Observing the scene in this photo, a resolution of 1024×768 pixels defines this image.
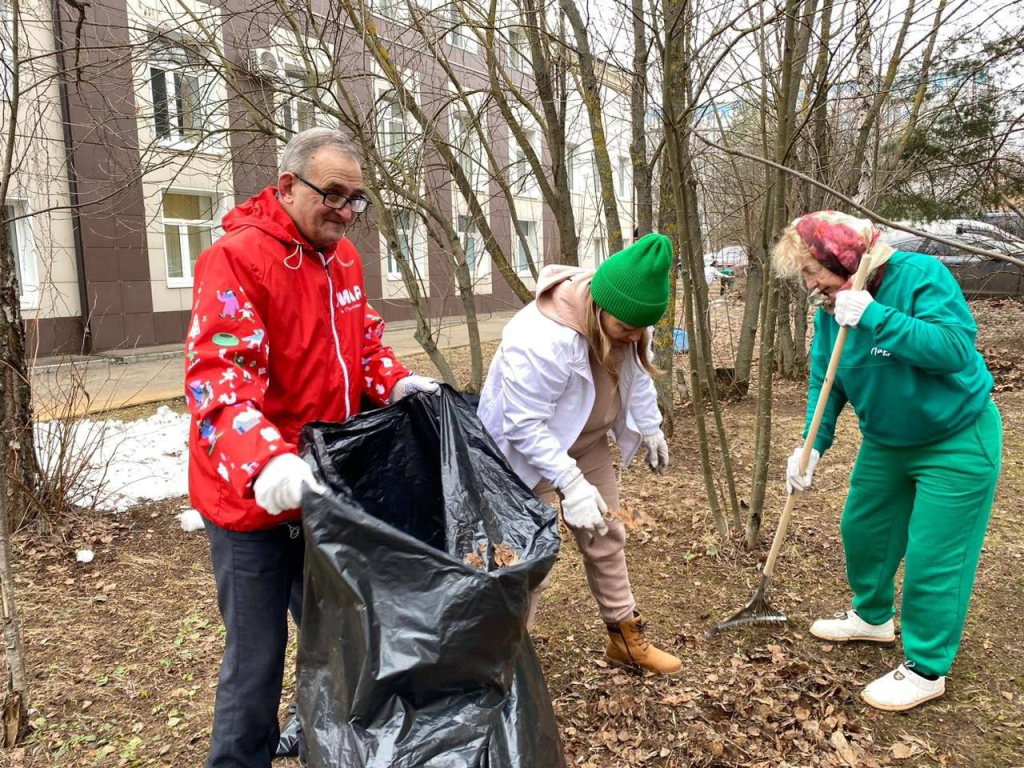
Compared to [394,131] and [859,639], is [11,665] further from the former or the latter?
[394,131]

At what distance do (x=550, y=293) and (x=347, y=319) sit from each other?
678mm

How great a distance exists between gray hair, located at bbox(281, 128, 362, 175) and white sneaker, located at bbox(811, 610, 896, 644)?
7.64ft

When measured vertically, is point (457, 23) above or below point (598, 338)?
above

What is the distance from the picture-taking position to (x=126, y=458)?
17.1ft

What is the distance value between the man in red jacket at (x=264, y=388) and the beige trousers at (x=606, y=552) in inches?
37.4

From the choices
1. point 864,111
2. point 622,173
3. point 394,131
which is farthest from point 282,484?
point 622,173

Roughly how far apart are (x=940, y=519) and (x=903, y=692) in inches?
22.5

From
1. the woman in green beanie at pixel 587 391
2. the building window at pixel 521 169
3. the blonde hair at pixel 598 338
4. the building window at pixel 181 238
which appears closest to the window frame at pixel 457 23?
the building window at pixel 521 169

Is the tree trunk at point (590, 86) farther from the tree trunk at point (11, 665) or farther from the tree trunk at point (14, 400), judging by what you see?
the tree trunk at point (11, 665)

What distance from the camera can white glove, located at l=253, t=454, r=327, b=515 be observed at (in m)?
1.45

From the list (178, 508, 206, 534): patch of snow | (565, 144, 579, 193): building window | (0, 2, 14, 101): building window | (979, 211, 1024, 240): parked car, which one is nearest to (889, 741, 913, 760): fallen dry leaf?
(0, 2, 14, 101): building window

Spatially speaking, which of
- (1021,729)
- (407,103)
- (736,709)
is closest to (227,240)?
(736,709)

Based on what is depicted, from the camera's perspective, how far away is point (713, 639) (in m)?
2.75

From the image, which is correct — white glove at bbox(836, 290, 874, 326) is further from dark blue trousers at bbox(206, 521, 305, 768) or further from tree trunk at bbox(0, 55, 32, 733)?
tree trunk at bbox(0, 55, 32, 733)
